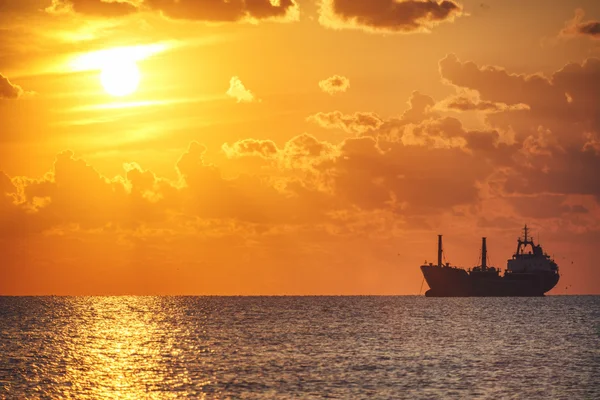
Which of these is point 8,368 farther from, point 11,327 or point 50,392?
point 11,327

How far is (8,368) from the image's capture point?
252 ft

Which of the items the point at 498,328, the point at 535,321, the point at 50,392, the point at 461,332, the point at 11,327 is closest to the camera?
the point at 50,392

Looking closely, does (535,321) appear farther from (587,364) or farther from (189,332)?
(587,364)

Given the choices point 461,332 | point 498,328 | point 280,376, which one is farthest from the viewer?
point 498,328

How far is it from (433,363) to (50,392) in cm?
3402

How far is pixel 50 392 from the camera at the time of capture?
62031 millimetres

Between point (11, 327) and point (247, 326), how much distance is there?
37.6m

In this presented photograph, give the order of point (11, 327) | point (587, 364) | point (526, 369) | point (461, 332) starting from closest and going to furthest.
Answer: point (526, 369)
point (587, 364)
point (461, 332)
point (11, 327)

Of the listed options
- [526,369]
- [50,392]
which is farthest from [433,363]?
[50,392]

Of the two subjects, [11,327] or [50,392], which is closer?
[50,392]

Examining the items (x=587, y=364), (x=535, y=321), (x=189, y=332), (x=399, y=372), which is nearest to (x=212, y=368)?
(x=399, y=372)

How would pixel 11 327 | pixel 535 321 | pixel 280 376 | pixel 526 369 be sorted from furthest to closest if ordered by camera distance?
pixel 535 321 < pixel 11 327 < pixel 526 369 < pixel 280 376

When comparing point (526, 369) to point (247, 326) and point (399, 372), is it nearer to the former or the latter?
point (399, 372)

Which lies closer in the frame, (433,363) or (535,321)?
(433,363)
